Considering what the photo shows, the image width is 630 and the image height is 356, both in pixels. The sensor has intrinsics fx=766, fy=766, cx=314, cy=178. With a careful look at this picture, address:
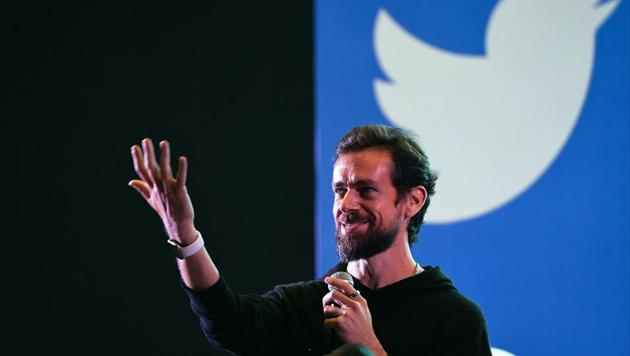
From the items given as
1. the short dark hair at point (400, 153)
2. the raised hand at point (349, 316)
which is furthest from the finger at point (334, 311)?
the short dark hair at point (400, 153)

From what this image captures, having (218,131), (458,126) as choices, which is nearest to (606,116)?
(458,126)

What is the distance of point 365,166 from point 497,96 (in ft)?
4.14

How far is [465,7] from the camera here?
3.08m

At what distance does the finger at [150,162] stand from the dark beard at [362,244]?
528mm

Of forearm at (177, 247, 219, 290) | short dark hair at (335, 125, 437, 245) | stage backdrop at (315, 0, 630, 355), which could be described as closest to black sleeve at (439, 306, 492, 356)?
short dark hair at (335, 125, 437, 245)

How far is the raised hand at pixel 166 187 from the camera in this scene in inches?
62.9

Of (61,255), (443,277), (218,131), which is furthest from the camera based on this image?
(218,131)

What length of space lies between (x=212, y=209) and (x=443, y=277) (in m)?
1.20

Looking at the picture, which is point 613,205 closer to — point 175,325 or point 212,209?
point 212,209

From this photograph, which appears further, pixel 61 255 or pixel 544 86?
pixel 544 86

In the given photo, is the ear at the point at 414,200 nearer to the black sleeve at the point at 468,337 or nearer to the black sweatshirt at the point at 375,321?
the black sweatshirt at the point at 375,321

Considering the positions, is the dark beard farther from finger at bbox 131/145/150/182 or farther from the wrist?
finger at bbox 131/145/150/182

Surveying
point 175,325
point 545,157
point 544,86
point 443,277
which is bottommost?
point 175,325

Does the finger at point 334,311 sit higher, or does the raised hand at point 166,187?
the raised hand at point 166,187
